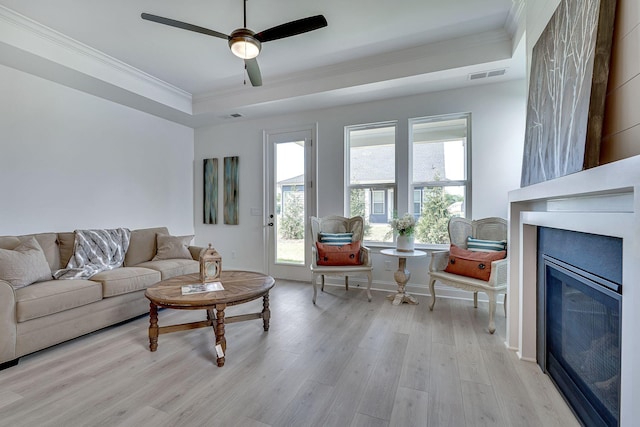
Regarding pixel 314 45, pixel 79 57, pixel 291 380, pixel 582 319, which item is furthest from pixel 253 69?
pixel 582 319

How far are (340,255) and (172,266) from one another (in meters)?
1.95

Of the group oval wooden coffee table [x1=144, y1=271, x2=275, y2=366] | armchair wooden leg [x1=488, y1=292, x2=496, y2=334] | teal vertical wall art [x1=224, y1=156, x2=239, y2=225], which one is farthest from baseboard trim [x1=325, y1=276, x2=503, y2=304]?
teal vertical wall art [x1=224, y1=156, x2=239, y2=225]

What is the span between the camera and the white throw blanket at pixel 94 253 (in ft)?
9.06

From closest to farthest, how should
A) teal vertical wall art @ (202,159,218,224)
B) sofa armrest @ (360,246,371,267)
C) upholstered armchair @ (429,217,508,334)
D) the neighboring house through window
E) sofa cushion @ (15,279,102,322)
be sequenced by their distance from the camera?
1. sofa cushion @ (15,279,102,322)
2. upholstered armchair @ (429,217,508,334)
3. sofa armrest @ (360,246,371,267)
4. the neighboring house through window
5. teal vertical wall art @ (202,159,218,224)

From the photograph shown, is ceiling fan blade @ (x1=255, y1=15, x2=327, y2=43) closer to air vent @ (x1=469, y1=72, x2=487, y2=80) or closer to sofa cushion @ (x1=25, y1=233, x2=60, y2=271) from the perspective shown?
air vent @ (x1=469, y1=72, x2=487, y2=80)

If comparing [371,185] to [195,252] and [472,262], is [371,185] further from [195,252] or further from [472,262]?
[195,252]

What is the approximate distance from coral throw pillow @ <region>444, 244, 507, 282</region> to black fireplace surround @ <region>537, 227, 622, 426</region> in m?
0.69

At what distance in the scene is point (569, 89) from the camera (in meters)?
1.54

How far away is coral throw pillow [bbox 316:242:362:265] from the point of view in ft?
11.5

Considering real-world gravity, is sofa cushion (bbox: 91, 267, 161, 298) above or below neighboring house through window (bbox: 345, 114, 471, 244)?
below

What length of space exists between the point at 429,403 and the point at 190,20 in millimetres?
3587

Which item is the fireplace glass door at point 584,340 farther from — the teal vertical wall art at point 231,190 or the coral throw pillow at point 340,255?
the teal vertical wall art at point 231,190

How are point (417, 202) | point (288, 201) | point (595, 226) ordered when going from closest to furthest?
point (595, 226) < point (417, 202) < point (288, 201)

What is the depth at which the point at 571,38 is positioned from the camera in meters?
1.57
